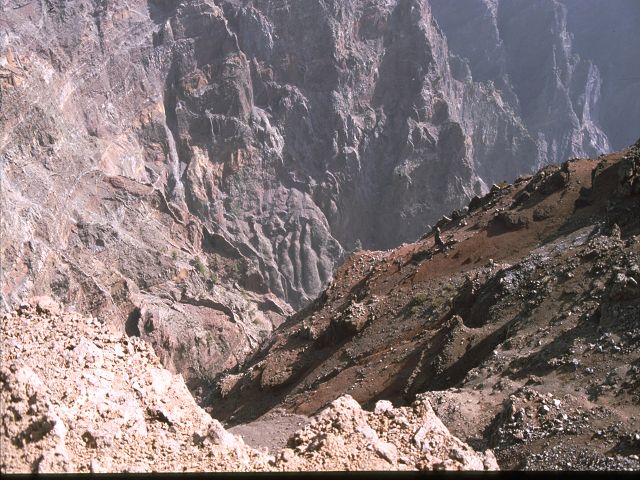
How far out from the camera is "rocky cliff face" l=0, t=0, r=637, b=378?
60.5m

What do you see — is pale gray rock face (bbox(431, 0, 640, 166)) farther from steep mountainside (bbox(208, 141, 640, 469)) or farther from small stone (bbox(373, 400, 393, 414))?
small stone (bbox(373, 400, 393, 414))

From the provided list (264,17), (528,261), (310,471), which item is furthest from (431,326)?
(264,17)

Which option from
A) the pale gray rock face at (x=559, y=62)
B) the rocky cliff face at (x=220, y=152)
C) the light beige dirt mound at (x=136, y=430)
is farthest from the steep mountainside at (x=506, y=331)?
the pale gray rock face at (x=559, y=62)

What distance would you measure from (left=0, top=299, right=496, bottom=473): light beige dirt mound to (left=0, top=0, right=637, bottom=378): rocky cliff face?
43659 mm

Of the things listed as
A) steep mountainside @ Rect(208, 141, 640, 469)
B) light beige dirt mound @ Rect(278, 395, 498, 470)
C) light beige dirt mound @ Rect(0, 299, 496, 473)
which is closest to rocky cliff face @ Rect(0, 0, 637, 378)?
steep mountainside @ Rect(208, 141, 640, 469)

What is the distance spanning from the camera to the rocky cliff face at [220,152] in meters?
60.5

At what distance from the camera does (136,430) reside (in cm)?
922

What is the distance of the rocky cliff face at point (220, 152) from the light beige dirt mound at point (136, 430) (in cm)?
4366

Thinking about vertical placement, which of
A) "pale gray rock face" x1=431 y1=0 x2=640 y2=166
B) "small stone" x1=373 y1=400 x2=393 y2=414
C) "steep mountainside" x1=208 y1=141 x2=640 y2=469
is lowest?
"small stone" x1=373 y1=400 x2=393 y2=414

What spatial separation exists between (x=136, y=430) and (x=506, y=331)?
13.2 metres

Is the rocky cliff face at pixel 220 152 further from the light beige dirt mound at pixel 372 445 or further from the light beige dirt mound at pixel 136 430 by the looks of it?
the light beige dirt mound at pixel 372 445

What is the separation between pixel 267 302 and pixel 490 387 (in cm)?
6233

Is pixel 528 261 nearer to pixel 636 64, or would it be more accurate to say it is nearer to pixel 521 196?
pixel 521 196

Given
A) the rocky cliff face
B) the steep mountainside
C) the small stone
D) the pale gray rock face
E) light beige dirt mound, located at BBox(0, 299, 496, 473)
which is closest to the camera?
light beige dirt mound, located at BBox(0, 299, 496, 473)
